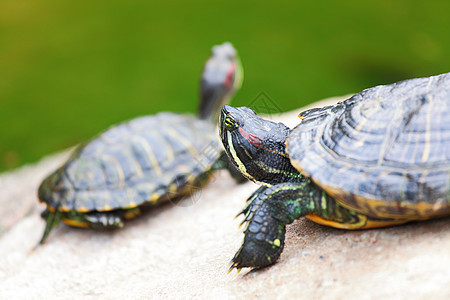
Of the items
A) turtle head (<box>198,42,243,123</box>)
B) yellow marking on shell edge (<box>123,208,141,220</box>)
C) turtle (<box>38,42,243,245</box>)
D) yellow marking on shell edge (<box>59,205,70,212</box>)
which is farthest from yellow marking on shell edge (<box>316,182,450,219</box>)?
turtle head (<box>198,42,243,123</box>)

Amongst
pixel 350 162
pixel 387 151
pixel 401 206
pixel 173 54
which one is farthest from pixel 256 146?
pixel 173 54

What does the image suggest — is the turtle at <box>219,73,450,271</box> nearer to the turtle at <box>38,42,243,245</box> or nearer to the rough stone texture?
the rough stone texture

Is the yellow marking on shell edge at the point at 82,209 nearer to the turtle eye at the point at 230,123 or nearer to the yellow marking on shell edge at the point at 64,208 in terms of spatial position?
the yellow marking on shell edge at the point at 64,208

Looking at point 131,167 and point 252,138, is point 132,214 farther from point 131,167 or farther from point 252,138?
point 252,138

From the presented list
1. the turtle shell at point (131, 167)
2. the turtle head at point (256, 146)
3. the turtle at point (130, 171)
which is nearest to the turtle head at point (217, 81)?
the turtle at point (130, 171)

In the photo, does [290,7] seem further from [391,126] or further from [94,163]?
[391,126]
